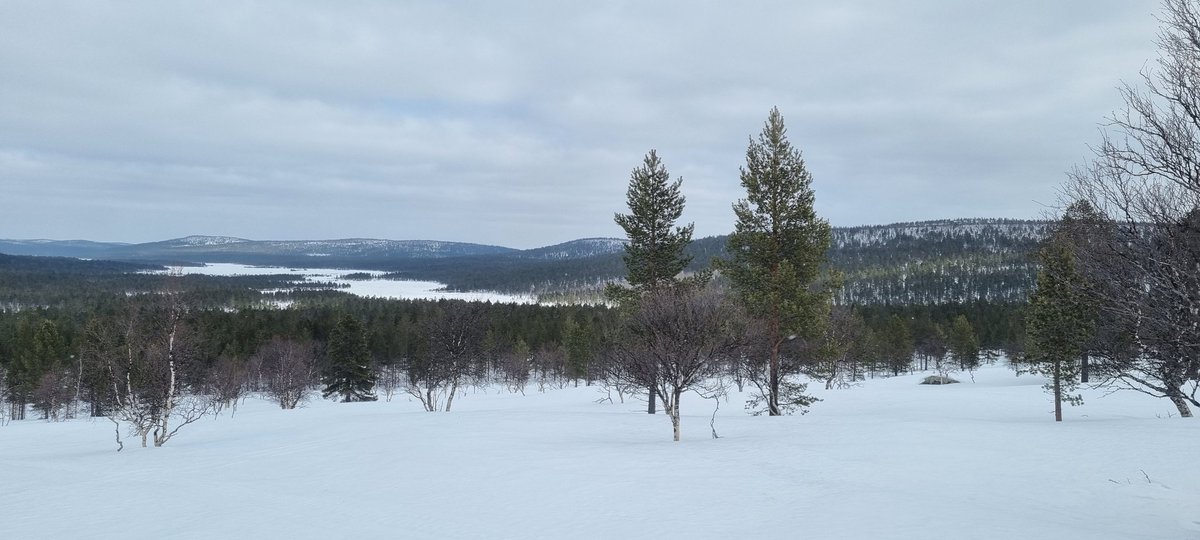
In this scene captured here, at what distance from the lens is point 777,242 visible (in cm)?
2188

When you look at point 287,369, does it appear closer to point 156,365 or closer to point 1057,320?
point 156,365

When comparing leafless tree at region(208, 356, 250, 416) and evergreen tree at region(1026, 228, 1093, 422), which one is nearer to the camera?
evergreen tree at region(1026, 228, 1093, 422)

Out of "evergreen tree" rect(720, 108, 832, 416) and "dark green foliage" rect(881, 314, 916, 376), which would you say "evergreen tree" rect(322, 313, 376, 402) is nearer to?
"evergreen tree" rect(720, 108, 832, 416)

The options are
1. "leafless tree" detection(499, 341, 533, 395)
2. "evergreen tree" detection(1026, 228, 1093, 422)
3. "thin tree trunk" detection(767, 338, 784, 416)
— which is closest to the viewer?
"thin tree trunk" detection(767, 338, 784, 416)

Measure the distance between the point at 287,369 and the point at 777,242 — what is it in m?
44.3

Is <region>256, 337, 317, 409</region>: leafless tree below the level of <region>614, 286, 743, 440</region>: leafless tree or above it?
below

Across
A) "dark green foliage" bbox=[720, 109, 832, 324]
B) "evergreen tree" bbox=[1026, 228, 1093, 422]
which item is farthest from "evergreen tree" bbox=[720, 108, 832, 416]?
"evergreen tree" bbox=[1026, 228, 1093, 422]

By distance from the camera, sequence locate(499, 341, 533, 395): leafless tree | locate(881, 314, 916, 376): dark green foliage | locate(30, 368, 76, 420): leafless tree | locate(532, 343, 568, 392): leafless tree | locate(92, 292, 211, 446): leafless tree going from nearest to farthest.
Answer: locate(92, 292, 211, 446): leafless tree → locate(30, 368, 76, 420): leafless tree → locate(499, 341, 533, 395): leafless tree → locate(881, 314, 916, 376): dark green foliage → locate(532, 343, 568, 392): leafless tree

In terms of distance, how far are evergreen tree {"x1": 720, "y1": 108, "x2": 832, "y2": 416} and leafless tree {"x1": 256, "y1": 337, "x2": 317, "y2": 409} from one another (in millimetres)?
42237

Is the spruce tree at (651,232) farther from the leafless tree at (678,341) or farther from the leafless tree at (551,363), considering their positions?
the leafless tree at (551,363)

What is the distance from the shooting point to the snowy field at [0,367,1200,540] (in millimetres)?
9861

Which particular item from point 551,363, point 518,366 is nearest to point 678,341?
point 518,366

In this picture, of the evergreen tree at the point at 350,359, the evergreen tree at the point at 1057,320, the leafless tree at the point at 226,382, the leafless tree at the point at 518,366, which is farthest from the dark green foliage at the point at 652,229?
the leafless tree at the point at 518,366

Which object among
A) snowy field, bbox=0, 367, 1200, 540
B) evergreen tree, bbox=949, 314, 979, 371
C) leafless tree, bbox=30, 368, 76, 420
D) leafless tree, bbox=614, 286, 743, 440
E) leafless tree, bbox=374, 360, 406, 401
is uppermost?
leafless tree, bbox=614, 286, 743, 440
